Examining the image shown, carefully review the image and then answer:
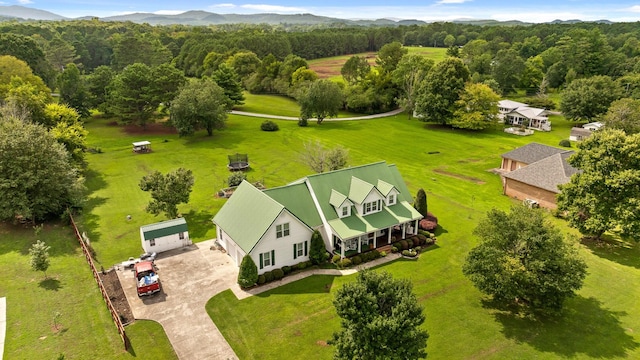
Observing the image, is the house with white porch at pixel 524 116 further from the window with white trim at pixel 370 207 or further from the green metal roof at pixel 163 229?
the green metal roof at pixel 163 229

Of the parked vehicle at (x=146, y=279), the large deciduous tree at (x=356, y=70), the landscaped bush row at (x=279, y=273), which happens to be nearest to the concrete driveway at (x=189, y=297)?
the parked vehicle at (x=146, y=279)

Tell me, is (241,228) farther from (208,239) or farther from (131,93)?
(131,93)

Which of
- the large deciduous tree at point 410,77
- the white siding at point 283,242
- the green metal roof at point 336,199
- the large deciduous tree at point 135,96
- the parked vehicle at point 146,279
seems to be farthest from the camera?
the large deciduous tree at point 410,77

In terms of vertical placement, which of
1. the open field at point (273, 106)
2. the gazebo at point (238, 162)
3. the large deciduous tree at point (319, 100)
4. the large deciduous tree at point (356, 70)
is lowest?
the gazebo at point (238, 162)

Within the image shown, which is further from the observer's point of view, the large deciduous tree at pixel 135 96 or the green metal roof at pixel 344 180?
the large deciduous tree at pixel 135 96

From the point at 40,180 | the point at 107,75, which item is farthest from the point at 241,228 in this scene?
the point at 107,75

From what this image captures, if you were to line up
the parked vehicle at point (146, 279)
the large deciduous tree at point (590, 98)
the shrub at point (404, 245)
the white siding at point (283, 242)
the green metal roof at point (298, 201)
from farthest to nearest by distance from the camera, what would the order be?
1. the large deciduous tree at point (590, 98)
2. the shrub at point (404, 245)
3. the green metal roof at point (298, 201)
4. the white siding at point (283, 242)
5. the parked vehicle at point (146, 279)

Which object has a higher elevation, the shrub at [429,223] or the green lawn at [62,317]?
the shrub at [429,223]
